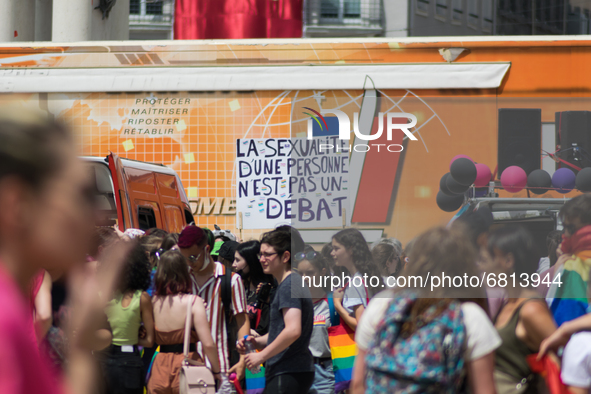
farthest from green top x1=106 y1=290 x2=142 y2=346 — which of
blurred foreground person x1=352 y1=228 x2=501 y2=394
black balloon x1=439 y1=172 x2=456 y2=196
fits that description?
black balloon x1=439 y1=172 x2=456 y2=196

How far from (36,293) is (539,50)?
6688 mm

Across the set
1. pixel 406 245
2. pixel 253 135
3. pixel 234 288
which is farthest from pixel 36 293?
pixel 253 135

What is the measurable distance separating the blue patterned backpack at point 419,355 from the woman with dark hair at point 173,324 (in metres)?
1.88

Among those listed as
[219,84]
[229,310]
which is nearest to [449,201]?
[229,310]

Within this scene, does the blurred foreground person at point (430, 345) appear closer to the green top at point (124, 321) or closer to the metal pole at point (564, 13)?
the green top at point (124, 321)

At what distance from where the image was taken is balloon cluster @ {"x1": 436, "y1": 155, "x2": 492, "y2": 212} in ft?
13.7

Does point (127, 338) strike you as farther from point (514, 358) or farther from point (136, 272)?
point (514, 358)

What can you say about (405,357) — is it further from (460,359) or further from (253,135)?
(253,135)

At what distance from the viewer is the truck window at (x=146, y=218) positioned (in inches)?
315

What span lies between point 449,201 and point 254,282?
6.57ft

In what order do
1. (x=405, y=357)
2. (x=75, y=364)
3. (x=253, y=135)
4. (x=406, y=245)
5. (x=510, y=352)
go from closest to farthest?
(x=75, y=364)
(x=405, y=357)
(x=510, y=352)
(x=406, y=245)
(x=253, y=135)

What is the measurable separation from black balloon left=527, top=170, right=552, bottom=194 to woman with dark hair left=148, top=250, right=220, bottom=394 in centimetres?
246

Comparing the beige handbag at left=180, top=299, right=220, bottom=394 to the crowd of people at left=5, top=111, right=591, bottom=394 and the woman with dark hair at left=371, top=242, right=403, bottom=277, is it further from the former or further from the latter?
the woman with dark hair at left=371, top=242, right=403, bottom=277

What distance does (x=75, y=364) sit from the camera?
1.37 m
